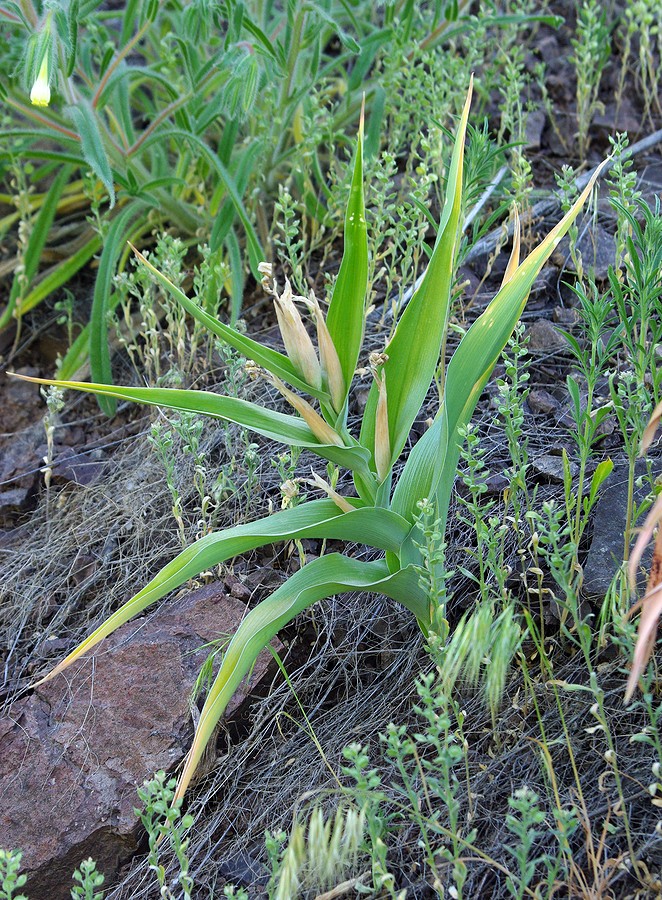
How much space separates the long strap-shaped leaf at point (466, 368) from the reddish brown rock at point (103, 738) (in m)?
0.51

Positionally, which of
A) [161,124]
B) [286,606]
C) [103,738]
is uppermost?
[161,124]

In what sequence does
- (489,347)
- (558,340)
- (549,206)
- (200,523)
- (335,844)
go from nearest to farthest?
(335,844) → (489,347) → (200,523) → (558,340) → (549,206)

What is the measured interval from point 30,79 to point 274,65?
814 millimetres

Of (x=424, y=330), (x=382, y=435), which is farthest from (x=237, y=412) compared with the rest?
(x=424, y=330)

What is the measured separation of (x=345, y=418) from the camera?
157 cm

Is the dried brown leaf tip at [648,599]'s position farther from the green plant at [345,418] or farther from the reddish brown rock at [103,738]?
the reddish brown rock at [103,738]

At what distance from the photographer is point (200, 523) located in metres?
2.00

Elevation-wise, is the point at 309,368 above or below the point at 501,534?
above

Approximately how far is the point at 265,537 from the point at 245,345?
0.31 metres

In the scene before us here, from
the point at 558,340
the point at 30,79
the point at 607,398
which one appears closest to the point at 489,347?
the point at 607,398

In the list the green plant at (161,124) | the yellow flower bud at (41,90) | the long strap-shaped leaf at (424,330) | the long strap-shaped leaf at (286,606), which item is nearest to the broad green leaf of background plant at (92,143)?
the green plant at (161,124)

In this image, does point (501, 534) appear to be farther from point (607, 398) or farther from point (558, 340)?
point (558, 340)

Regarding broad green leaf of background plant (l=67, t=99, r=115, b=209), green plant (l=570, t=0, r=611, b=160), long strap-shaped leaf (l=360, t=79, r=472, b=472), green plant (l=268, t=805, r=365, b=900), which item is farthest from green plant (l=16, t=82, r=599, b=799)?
green plant (l=570, t=0, r=611, b=160)

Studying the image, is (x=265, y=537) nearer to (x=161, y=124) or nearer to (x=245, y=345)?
(x=245, y=345)
